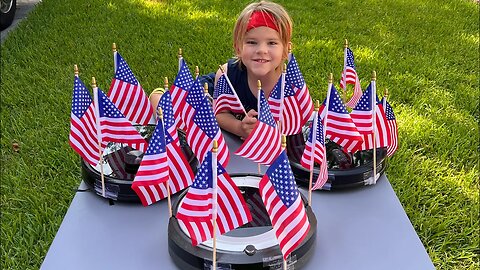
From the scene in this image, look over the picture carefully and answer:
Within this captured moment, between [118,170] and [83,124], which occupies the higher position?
[83,124]

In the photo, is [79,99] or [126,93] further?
[126,93]

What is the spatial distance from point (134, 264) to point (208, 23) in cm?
432

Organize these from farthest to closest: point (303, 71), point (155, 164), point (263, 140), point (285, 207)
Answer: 1. point (303, 71)
2. point (263, 140)
3. point (155, 164)
4. point (285, 207)

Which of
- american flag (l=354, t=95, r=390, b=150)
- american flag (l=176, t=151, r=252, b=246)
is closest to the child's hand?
american flag (l=354, t=95, r=390, b=150)

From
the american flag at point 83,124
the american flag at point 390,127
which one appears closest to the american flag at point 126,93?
the american flag at point 83,124

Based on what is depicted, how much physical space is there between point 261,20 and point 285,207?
1.11m

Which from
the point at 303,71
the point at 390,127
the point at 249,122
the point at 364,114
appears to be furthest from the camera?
the point at 303,71

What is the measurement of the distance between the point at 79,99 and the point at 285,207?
903mm

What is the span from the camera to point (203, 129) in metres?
1.93

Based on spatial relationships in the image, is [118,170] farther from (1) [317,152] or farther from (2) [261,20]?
(2) [261,20]

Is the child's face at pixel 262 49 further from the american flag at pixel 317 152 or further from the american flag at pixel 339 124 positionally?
the american flag at pixel 317 152

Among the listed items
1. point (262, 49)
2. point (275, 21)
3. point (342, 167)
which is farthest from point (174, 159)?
point (275, 21)

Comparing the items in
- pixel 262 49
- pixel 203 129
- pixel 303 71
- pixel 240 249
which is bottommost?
pixel 303 71

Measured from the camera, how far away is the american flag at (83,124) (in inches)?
76.0
